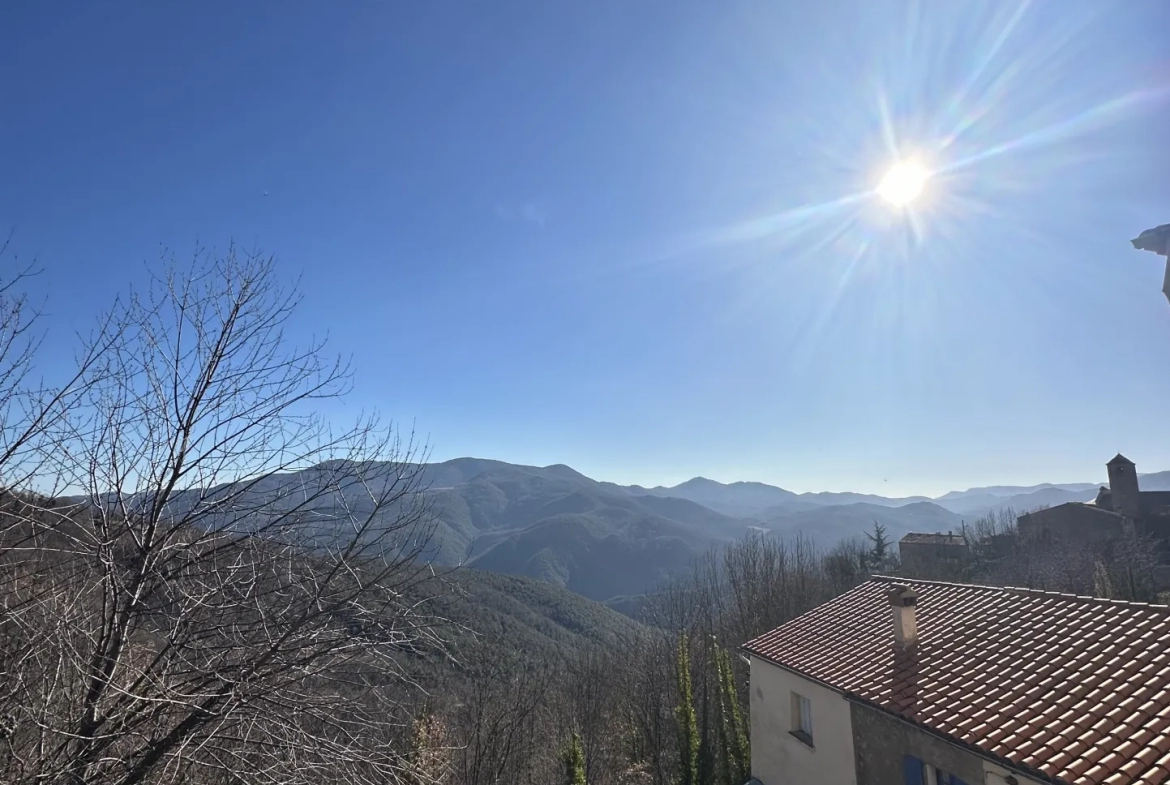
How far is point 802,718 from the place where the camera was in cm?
1233

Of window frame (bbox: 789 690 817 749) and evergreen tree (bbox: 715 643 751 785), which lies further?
evergreen tree (bbox: 715 643 751 785)

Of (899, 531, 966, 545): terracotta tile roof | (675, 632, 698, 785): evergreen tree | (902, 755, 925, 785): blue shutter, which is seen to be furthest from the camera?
(899, 531, 966, 545): terracotta tile roof

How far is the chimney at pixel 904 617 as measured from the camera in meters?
11.1

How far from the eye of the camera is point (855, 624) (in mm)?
13328

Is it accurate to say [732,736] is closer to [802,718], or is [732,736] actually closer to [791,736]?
[791,736]

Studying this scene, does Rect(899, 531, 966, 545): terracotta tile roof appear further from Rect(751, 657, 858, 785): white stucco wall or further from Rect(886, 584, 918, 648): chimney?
Rect(886, 584, 918, 648): chimney

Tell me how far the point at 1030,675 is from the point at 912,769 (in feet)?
7.75

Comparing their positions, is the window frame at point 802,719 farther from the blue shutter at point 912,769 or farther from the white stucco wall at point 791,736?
the blue shutter at point 912,769

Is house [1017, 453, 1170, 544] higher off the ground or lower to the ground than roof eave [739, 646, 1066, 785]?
higher

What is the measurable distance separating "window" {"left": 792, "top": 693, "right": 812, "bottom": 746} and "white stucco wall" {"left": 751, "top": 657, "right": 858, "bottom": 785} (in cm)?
11

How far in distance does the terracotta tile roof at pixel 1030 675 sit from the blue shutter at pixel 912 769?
2.38 ft

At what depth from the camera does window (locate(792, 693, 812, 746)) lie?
11.8m

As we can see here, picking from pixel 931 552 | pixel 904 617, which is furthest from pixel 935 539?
pixel 904 617

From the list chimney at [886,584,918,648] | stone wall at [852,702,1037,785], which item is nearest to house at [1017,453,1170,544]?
chimney at [886,584,918,648]
